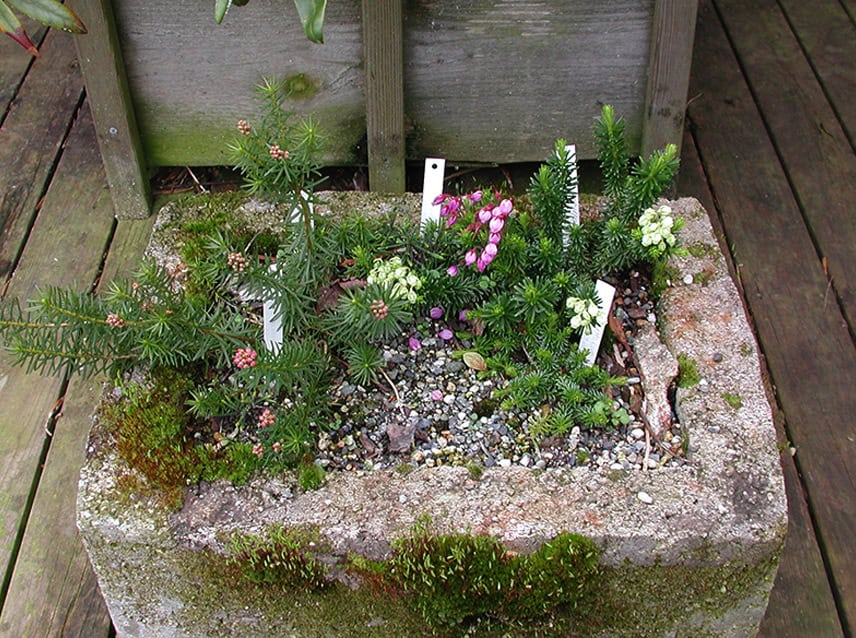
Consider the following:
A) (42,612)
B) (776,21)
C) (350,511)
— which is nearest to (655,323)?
(350,511)

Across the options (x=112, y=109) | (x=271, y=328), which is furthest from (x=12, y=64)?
(x=271, y=328)

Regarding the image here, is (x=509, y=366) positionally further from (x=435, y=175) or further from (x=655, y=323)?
(x=435, y=175)

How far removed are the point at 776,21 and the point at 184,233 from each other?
2.28m

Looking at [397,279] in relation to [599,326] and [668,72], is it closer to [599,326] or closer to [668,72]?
[599,326]

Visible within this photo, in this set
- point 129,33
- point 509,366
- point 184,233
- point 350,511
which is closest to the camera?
point 350,511

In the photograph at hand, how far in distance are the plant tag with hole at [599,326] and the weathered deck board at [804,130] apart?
3.23 feet

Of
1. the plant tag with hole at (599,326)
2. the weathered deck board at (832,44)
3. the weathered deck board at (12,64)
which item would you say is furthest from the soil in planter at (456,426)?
the weathered deck board at (12,64)

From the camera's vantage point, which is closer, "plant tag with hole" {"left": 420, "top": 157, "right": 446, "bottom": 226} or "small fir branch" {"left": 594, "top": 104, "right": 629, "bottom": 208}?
"small fir branch" {"left": 594, "top": 104, "right": 629, "bottom": 208}

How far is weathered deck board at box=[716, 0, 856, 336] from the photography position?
2539mm

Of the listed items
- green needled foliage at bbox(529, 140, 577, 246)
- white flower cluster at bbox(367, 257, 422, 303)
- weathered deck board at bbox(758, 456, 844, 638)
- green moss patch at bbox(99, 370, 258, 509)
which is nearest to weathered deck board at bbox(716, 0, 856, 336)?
weathered deck board at bbox(758, 456, 844, 638)

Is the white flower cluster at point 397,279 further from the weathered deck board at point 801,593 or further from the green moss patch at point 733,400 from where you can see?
the weathered deck board at point 801,593

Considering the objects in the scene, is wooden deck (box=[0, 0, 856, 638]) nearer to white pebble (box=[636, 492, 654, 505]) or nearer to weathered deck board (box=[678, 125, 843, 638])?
weathered deck board (box=[678, 125, 843, 638])

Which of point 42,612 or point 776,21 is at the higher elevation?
point 776,21

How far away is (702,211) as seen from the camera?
6.25 feet
